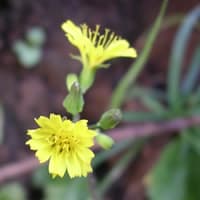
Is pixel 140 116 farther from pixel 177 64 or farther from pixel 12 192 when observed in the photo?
pixel 12 192

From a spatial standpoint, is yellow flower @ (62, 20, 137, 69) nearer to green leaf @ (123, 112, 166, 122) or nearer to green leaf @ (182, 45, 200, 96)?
green leaf @ (123, 112, 166, 122)

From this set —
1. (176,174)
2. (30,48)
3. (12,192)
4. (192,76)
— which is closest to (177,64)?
(192,76)

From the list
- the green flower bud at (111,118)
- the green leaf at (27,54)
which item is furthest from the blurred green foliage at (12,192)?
the green flower bud at (111,118)

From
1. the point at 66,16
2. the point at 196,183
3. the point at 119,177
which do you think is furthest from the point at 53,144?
the point at 66,16

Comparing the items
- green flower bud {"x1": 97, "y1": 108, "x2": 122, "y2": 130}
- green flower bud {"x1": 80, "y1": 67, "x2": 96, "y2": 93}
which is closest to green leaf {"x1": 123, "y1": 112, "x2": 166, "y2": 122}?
green flower bud {"x1": 80, "y1": 67, "x2": 96, "y2": 93}

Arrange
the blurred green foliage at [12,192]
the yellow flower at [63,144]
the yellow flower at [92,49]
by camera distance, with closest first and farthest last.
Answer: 1. the yellow flower at [63,144]
2. the yellow flower at [92,49]
3. the blurred green foliage at [12,192]

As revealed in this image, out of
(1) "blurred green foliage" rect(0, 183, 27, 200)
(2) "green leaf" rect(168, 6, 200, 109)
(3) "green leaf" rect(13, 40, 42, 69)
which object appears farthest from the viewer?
(3) "green leaf" rect(13, 40, 42, 69)

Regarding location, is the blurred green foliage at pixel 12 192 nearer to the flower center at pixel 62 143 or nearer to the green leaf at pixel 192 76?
the green leaf at pixel 192 76
